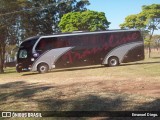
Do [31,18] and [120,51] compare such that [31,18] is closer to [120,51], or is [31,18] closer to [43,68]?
[43,68]

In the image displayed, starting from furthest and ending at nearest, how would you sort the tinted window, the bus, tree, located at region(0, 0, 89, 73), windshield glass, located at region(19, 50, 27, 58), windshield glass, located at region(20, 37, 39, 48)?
windshield glass, located at region(19, 50, 27, 58) < the bus < the tinted window < windshield glass, located at region(20, 37, 39, 48) < tree, located at region(0, 0, 89, 73)

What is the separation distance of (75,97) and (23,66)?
12.6 meters

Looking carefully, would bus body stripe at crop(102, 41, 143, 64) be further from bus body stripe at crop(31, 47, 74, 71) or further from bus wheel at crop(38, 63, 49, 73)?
bus wheel at crop(38, 63, 49, 73)

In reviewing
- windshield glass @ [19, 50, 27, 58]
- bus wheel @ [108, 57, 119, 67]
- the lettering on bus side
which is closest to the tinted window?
the lettering on bus side

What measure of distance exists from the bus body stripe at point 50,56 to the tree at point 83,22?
165 cm

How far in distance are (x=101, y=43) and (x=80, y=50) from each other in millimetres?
1463

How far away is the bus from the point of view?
20016 millimetres

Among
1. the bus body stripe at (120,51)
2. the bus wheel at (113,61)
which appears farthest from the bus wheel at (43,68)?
the bus wheel at (113,61)

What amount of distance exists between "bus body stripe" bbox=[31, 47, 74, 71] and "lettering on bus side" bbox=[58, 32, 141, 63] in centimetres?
30

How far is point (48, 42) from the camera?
65.1 feet

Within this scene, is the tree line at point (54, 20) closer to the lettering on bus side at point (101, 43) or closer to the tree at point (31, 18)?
the tree at point (31, 18)

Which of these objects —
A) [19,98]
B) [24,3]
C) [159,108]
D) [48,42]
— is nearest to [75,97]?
[19,98]

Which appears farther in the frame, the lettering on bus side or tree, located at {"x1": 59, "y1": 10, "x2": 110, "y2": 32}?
the lettering on bus side

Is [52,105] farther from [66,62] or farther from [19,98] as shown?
[66,62]
